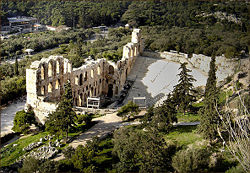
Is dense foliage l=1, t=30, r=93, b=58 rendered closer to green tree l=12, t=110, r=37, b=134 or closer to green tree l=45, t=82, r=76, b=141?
green tree l=12, t=110, r=37, b=134

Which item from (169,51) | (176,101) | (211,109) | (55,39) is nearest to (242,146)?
(211,109)

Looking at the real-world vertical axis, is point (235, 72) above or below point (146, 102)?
above

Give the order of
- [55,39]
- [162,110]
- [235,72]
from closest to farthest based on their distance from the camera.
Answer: [162,110], [235,72], [55,39]

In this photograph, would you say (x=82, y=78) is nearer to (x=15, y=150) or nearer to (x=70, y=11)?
(x=15, y=150)

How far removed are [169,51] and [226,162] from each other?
103 feet

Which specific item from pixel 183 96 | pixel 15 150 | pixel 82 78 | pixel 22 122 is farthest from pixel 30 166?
pixel 183 96

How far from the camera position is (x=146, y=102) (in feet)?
128

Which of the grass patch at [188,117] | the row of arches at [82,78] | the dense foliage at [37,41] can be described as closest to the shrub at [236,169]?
the grass patch at [188,117]

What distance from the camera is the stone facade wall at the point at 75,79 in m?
31.7

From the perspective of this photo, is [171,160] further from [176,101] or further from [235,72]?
[235,72]

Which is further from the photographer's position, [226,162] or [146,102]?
[146,102]

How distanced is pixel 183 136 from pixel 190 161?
21.2ft

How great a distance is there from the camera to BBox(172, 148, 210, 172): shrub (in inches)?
811

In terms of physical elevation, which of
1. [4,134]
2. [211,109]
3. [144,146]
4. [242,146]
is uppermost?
[242,146]
